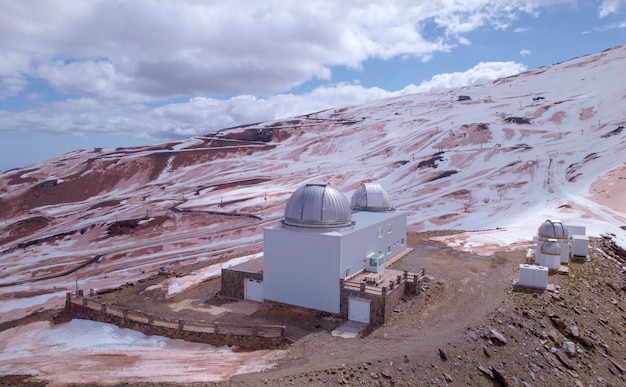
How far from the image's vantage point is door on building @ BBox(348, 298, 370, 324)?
1878cm

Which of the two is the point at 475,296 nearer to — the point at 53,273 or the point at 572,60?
the point at 53,273

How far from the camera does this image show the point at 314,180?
185 ft

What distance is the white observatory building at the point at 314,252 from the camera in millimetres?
19641

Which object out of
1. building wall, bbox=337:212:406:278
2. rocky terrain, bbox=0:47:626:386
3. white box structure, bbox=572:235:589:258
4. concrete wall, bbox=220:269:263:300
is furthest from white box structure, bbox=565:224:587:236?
concrete wall, bbox=220:269:263:300

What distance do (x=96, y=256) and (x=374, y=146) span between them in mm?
45549

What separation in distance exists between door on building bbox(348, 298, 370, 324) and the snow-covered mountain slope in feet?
45.8

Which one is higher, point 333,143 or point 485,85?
point 485,85

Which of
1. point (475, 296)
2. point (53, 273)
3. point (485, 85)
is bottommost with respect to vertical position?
point (53, 273)

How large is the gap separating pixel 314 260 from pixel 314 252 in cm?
36

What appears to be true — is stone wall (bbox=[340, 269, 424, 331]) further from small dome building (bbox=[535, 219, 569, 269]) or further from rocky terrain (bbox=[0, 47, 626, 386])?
small dome building (bbox=[535, 219, 569, 269])

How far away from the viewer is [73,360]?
17000 millimetres

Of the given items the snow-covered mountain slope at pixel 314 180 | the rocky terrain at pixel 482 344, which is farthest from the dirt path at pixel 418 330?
the snow-covered mountain slope at pixel 314 180

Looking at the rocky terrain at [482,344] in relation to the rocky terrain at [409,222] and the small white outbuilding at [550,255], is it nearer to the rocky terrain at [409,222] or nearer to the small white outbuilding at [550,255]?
the rocky terrain at [409,222]

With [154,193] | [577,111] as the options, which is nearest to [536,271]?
[154,193]
